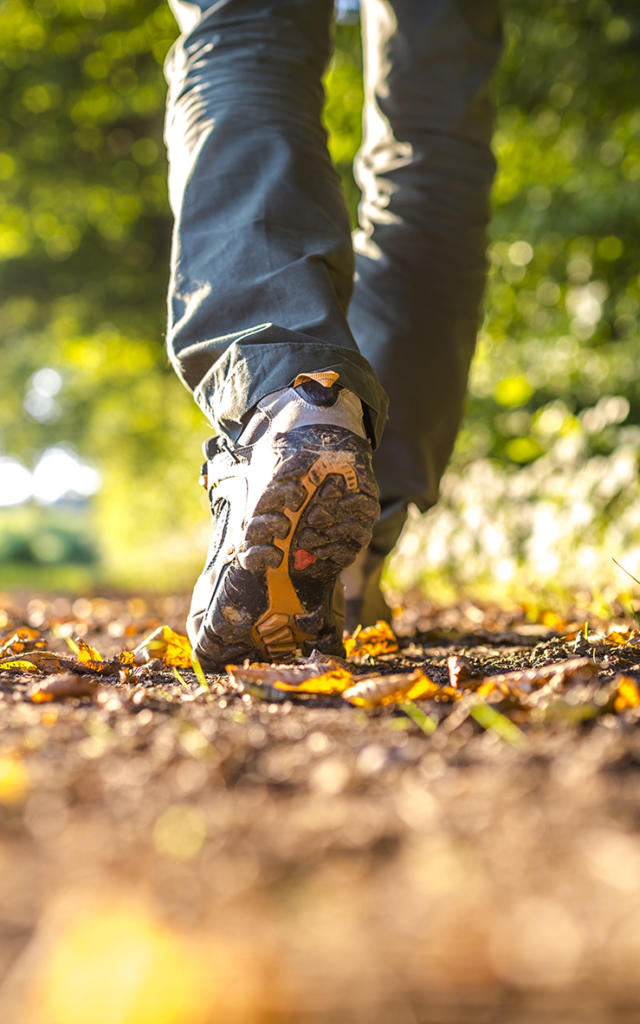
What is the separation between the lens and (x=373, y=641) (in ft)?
6.55

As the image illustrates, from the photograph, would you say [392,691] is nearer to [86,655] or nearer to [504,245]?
[86,655]

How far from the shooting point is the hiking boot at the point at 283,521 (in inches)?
51.4

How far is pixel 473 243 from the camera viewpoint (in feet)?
7.50

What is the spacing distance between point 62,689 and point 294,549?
1.31 ft

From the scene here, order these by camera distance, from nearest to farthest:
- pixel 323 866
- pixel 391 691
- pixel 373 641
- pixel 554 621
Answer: pixel 323 866
pixel 391 691
pixel 373 641
pixel 554 621

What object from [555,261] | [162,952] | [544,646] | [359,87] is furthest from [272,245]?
[359,87]

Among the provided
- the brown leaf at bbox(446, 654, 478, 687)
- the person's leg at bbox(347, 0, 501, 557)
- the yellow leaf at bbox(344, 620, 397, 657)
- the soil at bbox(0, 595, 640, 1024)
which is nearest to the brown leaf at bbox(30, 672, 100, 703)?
the soil at bbox(0, 595, 640, 1024)

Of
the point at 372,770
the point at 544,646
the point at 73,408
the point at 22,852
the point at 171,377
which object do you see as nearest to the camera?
the point at 22,852

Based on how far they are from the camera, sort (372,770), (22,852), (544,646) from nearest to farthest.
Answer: (22,852) → (372,770) → (544,646)

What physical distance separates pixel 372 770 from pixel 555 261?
6.12 metres

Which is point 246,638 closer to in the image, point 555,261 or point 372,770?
point 372,770

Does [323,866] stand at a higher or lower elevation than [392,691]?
higher

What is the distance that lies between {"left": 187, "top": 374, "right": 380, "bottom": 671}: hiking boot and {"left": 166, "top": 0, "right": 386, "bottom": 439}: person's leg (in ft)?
0.16

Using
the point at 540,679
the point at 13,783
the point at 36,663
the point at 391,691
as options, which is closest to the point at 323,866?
the point at 13,783
